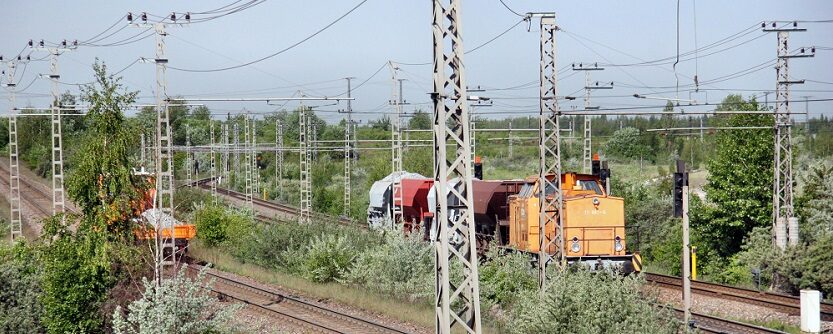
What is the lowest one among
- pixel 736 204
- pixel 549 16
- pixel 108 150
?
pixel 736 204

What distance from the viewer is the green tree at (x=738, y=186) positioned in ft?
111

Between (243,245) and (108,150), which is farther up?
(108,150)

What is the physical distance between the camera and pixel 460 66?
13.1 meters

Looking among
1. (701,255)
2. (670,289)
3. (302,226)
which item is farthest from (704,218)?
(302,226)

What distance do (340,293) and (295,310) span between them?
2036 mm

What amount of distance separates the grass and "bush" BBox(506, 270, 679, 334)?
6.46m

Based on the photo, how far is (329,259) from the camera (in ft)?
96.8

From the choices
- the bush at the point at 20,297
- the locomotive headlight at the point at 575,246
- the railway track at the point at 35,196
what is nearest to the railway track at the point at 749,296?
the locomotive headlight at the point at 575,246

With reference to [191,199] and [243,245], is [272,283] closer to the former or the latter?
[243,245]

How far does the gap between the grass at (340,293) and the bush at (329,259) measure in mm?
409

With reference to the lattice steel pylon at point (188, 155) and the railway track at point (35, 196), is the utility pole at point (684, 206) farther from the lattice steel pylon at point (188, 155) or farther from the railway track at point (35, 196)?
the railway track at point (35, 196)

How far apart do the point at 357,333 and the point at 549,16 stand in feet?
27.9

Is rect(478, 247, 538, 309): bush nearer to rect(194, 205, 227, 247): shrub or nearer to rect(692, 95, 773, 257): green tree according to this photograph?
rect(692, 95, 773, 257): green tree

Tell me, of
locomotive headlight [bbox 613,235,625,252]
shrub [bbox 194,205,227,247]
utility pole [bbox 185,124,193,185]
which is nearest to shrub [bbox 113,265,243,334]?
locomotive headlight [bbox 613,235,625,252]
